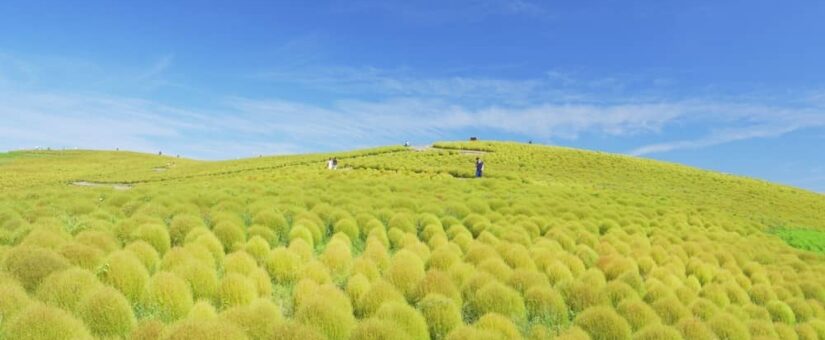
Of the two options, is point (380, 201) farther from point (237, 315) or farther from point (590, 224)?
point (237, 315)

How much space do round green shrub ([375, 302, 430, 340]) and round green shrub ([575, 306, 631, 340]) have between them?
2654 millimetres

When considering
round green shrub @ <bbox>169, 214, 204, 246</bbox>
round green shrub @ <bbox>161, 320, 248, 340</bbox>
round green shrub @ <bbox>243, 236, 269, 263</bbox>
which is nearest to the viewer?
round green shrub @ <bbox>161, 320, 248, 340</bbox>

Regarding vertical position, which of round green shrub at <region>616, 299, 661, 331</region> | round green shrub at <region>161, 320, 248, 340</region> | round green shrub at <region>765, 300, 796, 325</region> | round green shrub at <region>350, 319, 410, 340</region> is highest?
round green shrub at <region>161, 320, 248, 340</region>

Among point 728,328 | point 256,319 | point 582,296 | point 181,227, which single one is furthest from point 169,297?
point 728,328

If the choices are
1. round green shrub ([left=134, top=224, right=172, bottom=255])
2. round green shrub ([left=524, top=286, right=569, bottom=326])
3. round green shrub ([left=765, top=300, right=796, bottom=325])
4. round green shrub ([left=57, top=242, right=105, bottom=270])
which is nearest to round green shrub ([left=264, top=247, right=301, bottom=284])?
round green shrub ([left=134, top=224, right=172, bottom=255])

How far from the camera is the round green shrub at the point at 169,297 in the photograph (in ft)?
24.1

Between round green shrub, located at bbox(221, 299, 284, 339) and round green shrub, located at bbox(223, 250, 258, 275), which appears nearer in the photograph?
round green shrub, located at bbox(221, 299, 284, 339)

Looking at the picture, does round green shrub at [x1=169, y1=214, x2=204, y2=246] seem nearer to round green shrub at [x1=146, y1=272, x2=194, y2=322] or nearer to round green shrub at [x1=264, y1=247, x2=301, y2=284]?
round green shrub at [x1=264, y1=247, x2=301, y2=284]

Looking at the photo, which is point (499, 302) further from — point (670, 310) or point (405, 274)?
point (670, 310)

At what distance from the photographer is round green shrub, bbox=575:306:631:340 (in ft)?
27.2

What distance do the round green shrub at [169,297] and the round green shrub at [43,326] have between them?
4.50 ft

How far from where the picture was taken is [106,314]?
649cm

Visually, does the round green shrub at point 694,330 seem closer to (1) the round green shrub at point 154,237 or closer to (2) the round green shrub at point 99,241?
(1) the round green shrub at point 154,237

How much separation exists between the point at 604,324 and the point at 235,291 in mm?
5442
